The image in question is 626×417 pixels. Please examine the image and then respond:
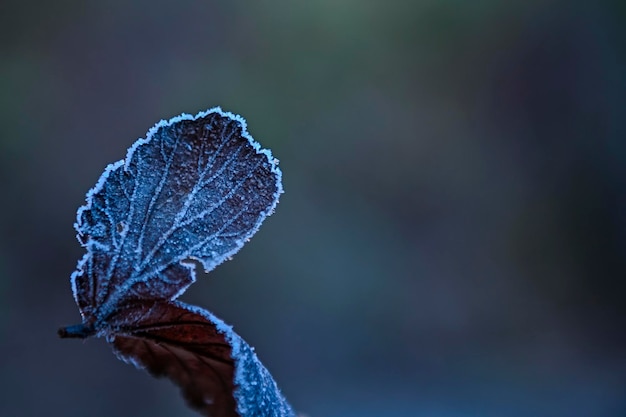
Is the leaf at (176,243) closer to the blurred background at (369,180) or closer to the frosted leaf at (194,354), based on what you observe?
the frosted leaf at (194,354)

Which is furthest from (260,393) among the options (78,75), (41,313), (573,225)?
(573,225)

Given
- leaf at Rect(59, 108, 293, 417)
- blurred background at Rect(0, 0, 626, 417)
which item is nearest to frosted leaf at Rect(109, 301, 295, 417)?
leaf at Rect(59, 108, 293, 417)

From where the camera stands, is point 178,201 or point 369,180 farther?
point 369,180

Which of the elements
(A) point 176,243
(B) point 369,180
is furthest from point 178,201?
(B) point 369,180

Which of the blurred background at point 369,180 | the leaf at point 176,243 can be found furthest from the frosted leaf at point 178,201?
the blurred background at point 369,180

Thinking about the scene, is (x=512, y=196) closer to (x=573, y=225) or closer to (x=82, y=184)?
(x=573, y=225)

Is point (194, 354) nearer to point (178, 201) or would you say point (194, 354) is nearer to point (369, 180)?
point (178, 201)
